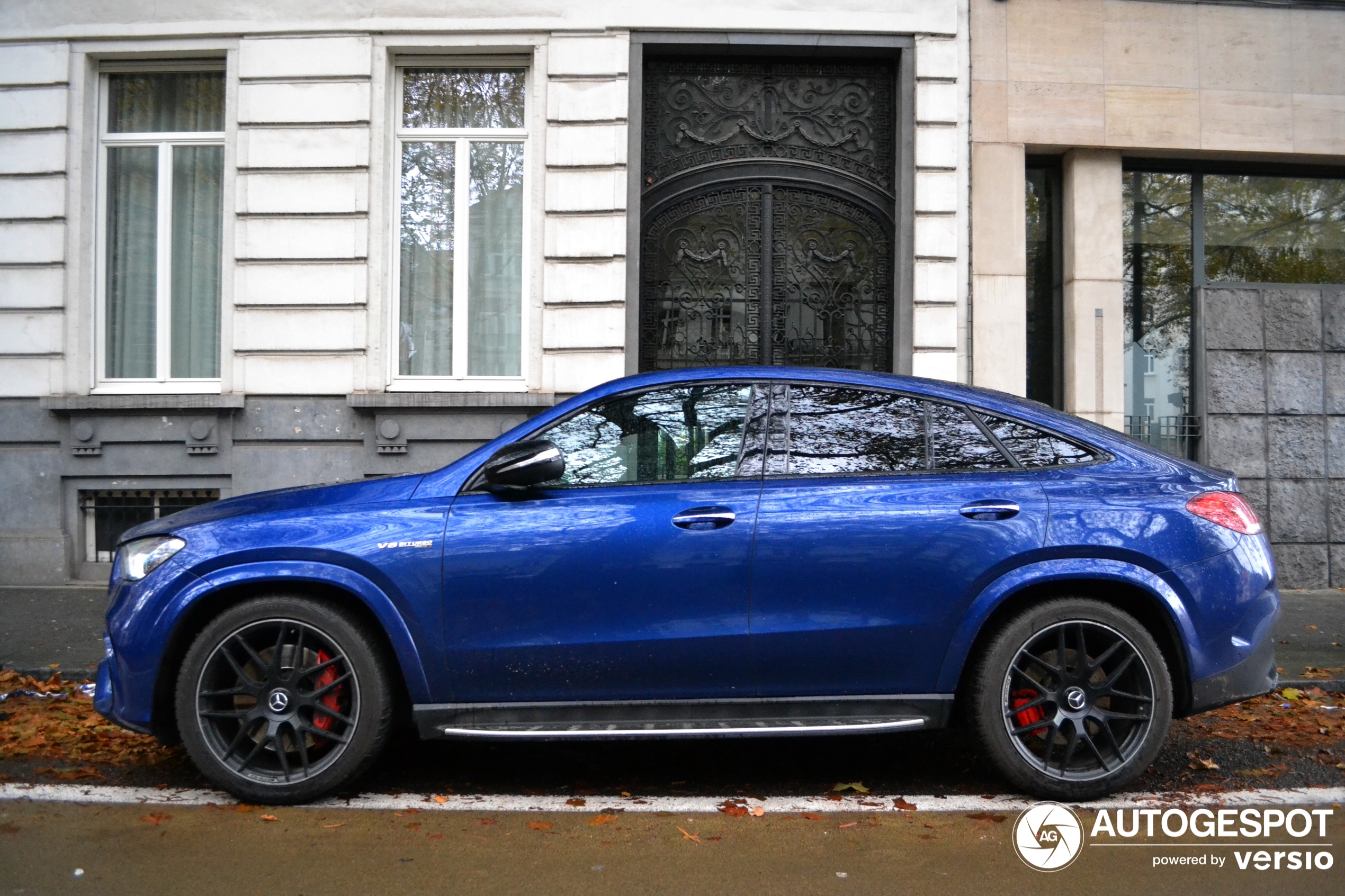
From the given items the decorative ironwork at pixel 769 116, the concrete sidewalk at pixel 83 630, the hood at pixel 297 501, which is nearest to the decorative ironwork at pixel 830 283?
the decorative ironwork at pixel 769 116

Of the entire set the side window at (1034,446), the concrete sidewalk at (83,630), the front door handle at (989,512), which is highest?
the side window at (1034,446)

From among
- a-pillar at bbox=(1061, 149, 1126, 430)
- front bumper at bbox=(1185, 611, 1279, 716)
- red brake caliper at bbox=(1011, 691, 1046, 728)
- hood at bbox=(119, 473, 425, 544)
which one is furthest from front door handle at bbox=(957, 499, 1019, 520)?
a-pillar at bbox=(1061, 149, 1126, 430)

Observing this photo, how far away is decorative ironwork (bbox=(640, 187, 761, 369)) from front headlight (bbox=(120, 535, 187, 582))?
245 inches

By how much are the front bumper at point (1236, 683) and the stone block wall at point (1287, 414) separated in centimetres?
640

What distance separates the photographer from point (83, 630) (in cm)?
783

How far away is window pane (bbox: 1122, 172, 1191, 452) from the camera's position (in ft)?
34.3

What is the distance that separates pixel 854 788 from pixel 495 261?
7148 millimetres

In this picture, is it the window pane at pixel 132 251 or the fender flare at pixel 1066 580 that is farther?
the window pane at pixel 132 251

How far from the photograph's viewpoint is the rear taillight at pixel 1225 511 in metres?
4.37

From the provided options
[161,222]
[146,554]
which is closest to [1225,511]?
[146,554]

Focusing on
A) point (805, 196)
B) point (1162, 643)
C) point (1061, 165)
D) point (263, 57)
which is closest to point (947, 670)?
point (1162, 643)

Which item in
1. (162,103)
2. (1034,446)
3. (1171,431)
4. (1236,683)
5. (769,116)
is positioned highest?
(162,103)

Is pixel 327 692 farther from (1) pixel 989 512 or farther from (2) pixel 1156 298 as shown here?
(2) pixel 1156 298

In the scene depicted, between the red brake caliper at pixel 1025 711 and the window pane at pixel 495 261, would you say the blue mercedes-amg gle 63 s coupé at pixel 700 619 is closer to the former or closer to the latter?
the red brake caliper at pixel 1025 711
